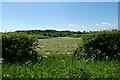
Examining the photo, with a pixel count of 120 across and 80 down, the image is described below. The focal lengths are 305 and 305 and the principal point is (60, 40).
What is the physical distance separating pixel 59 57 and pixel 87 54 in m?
1.36

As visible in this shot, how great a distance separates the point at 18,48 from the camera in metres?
14.1

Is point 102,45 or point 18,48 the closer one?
point 18,48

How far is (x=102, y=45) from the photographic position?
14938 millimetres

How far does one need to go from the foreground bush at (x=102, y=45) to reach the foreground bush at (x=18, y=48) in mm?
2499

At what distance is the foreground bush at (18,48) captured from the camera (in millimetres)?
13992

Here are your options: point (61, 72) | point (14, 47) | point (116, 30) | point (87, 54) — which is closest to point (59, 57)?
point (87, 54)

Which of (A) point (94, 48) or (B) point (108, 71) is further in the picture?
(A) point (94, 48)

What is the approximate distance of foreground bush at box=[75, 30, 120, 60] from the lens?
14812 millimetres

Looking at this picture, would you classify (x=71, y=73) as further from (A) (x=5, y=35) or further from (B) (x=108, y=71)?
(A) (x=5, y=35)

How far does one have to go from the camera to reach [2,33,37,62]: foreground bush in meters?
14.0

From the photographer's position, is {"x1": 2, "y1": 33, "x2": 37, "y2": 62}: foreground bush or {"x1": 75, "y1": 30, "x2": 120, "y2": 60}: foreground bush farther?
{"x1": 75, "y1": 30, "x2": 120, "y2": 60}: foreground bush

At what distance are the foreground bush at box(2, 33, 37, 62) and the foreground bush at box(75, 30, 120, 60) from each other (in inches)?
98.4

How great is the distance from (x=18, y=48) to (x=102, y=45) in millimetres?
4089

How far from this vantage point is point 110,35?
15.2 meters
